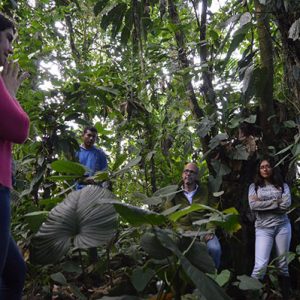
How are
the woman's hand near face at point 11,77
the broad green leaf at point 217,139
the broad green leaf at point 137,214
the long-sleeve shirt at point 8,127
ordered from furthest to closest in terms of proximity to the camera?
the broad green leaf at point 217,139 < the broad green leaf at point 137,214 < the woman's hand near face at point 11,77 < the long-sleeve shirt at point 8,127

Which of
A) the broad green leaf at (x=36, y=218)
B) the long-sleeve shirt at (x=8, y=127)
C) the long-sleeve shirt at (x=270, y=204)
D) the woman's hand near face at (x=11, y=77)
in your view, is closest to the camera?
the long-sleeve shirt at (x=8, y=127)

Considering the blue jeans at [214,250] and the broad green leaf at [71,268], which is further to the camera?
the blue jeans at [214,250]

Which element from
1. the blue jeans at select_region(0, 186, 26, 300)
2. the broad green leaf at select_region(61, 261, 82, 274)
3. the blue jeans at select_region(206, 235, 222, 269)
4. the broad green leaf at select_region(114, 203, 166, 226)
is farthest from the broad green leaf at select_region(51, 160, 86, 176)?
the blue jeans at select_region(206, 235, 222, 269)

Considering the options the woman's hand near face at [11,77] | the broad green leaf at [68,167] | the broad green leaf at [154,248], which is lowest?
the broad green leaf at [154,248]

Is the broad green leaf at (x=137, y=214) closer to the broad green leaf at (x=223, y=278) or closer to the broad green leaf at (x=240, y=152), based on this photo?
the broad green leaf at (x=223, y=278)

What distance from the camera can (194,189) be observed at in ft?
14.4

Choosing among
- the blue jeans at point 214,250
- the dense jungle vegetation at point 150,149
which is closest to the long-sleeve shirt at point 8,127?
the dense jungle vegetation at point 150,149

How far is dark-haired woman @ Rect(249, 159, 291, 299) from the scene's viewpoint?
3.81 m

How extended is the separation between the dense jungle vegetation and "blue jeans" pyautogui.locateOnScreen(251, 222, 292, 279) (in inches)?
4.6

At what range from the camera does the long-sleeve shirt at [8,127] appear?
144 centimetres

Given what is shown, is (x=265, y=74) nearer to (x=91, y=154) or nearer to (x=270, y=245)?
(x=270, y=245)

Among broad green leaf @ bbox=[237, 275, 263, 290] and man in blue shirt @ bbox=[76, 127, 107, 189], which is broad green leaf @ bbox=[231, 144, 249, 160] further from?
broad green leaf @ bbox=[237, 275, 263, 290]

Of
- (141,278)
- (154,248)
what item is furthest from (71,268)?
(154,248)

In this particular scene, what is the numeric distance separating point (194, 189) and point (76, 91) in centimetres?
159
